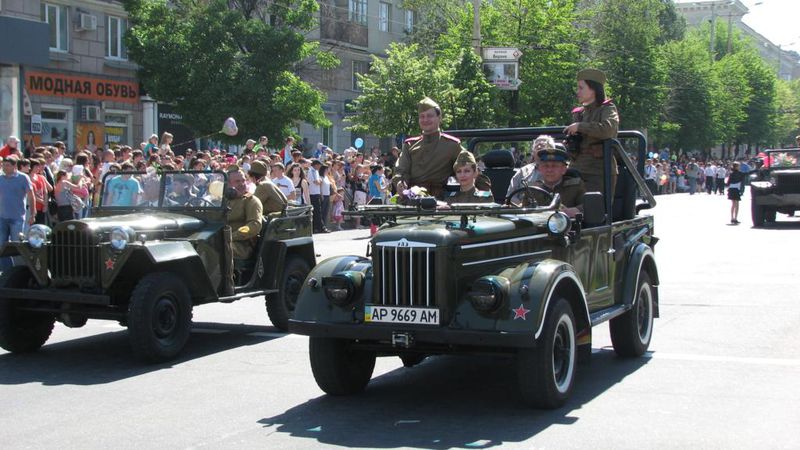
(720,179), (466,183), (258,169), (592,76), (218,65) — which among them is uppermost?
(218,65)

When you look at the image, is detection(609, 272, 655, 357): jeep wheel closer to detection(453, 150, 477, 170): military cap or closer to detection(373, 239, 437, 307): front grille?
detection(453, 150, 477, 170): military cap

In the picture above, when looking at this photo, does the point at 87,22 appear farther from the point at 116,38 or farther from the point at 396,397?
the point at 396,397

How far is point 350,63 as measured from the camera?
157ft

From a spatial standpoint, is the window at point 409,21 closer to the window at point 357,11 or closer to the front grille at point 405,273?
the window at point 357,11

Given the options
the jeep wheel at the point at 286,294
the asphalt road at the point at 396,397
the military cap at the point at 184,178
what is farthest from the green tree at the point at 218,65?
the military cap at the point at 184,178

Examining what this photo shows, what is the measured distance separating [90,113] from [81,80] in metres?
1.06

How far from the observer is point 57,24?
3084 centimetres

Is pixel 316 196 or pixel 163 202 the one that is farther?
pixel 316 196

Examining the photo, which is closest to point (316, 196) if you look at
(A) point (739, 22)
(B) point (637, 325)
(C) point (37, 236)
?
(C) point (37, 236)

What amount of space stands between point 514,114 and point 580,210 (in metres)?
36.8

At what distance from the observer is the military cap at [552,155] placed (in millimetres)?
8281

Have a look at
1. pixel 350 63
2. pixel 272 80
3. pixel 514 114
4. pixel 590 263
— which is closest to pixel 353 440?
pixel 590 263

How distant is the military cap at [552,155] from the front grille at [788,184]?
20.6 metres

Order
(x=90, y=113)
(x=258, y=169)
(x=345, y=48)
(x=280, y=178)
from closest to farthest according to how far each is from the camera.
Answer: (x=258, y=169), (x=280, y=178), (x=90, y=113), (x=345, y=48)
